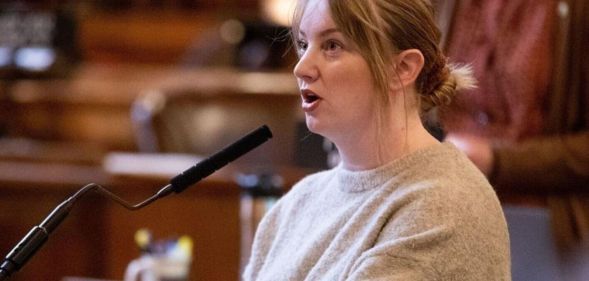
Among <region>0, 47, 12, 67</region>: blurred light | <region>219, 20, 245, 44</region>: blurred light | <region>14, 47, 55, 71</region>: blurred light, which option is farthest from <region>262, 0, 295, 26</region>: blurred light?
<region>0, 47, 12, 67</region>: blurred light

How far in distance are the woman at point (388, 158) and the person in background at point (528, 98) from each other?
2.13 feet

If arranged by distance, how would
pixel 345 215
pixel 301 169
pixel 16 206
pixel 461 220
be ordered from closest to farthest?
1. pixel 461 220
2. pixel 345 215
3. pixel 301 169
4. pixel 16 206

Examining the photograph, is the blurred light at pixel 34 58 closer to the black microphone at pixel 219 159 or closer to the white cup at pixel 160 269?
the white cup at pixel 160 269

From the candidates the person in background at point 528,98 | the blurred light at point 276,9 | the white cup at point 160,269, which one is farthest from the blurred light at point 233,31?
the person in background at point 528,98

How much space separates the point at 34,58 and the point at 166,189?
465 cm

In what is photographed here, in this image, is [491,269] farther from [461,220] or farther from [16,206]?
[16,206]

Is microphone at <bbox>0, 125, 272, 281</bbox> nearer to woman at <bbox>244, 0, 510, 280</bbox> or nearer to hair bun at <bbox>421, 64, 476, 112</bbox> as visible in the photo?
woman at <bbox>244, 0, 510, 280</bbox>

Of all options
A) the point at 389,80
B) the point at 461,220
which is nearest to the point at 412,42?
the point at 389,80

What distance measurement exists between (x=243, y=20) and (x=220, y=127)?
1.85 metres

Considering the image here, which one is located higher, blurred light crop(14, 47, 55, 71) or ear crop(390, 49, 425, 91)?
ear crop(390, 49, 425, 91)

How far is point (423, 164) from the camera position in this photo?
53.2 inches

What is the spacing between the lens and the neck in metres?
1.36

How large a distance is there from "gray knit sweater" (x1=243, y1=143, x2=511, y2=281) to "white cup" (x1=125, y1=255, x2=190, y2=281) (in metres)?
0.89

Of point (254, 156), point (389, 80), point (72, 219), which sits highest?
point (389, 80)
